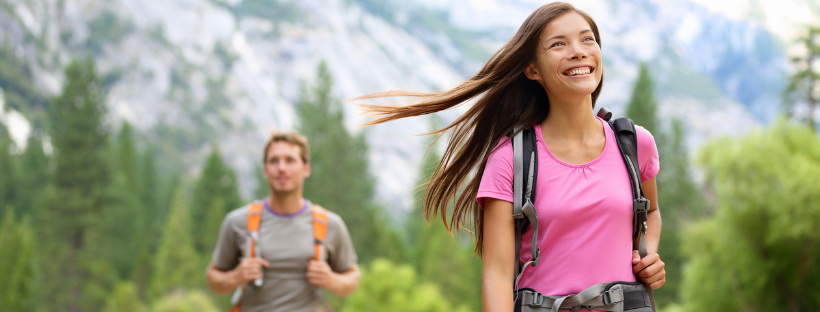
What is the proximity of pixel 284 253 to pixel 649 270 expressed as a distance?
10.8 ft

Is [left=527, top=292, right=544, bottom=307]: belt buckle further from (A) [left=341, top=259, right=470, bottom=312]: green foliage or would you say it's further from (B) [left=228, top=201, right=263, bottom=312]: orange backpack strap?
(A) [left=341, top=259, right=470, bottom=312]: green foliage

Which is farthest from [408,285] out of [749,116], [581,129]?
[749,116]

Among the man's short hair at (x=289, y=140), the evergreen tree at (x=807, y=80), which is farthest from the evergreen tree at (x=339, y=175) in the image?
the man's short hair at (x=289, y=140)

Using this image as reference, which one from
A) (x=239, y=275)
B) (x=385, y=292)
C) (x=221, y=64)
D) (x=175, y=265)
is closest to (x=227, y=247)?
(x=239, y=275)

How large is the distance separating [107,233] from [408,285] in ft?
68.9

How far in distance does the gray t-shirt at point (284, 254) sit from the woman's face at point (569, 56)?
3.11 meters

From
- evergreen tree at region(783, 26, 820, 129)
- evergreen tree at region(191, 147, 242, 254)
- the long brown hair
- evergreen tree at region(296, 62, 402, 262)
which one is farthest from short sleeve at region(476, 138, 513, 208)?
evergreen tree at region(191, 147, 242, 254)

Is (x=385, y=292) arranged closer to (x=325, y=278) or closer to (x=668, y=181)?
(x=668, y=181)

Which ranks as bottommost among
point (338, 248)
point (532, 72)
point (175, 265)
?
point (338, 248)

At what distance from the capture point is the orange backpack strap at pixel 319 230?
17.0 feet

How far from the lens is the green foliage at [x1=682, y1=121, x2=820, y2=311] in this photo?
23.2 metres

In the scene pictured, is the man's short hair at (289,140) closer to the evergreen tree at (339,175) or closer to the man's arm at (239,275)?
the man's arm at (239,275)

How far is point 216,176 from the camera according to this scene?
55125 millimetres

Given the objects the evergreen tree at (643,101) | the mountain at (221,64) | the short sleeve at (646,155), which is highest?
the mountain at (221,64)
